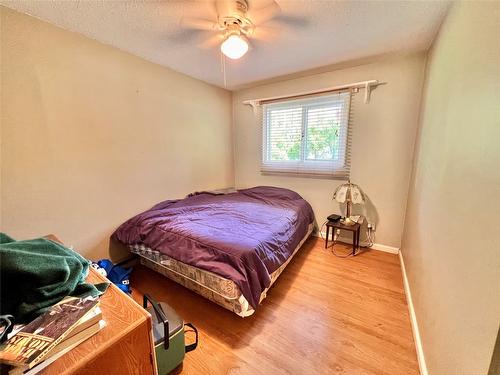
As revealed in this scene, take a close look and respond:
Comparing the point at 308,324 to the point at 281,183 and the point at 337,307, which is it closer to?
the point at 337,307

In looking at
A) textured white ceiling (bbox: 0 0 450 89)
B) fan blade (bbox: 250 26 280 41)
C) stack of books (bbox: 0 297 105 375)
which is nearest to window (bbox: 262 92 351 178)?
textured white ceiling (bbox: 0 0 450 89)

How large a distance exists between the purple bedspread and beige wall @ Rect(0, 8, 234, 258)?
360 millimetres

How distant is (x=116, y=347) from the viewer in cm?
66

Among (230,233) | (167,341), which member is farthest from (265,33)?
(167,341)

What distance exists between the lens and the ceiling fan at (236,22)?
4.54 feet

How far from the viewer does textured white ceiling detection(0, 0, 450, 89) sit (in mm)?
1422

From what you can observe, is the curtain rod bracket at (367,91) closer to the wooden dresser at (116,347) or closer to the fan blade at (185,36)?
the fan blade at (185,36)

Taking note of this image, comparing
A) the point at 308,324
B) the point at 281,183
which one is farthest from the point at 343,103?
the point at 308,324

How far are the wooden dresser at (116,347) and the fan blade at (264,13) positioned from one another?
1.92 metres

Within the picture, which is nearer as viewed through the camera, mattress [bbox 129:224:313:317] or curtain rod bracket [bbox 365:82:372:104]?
mattress [bbox 129:224:313:317]

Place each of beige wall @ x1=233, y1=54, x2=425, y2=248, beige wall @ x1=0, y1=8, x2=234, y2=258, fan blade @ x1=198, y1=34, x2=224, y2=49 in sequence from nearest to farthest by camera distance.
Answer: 1. beige wall @ x1=0, y1=8, x2=234, y2=258
2. fan blade @ x1=198, y1=34, x2=224, y2=49
3. beige wall @ x1=233, y1=54, x2=425, y2=248

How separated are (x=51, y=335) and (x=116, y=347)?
0.18 meters

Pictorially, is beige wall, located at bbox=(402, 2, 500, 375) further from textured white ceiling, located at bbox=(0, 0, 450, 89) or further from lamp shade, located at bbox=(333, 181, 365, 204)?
lamp shade, located at bbox=(333, 181, 365, 204)

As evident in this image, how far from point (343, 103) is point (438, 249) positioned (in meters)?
1.99
